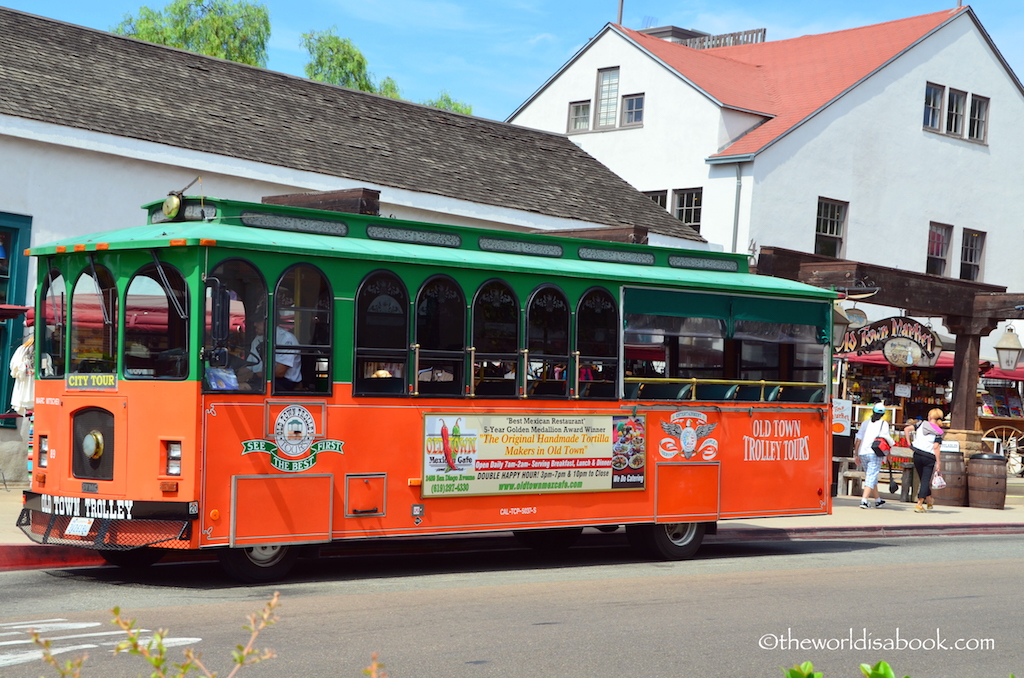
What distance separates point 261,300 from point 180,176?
8546mm

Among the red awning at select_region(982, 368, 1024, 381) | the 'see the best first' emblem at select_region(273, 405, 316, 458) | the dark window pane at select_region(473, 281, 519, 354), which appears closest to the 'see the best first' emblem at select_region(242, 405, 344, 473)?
the 'see the best first' emblem at select_region(273, 405, 316, 458)

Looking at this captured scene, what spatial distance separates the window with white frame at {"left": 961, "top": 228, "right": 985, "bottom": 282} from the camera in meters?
33.2

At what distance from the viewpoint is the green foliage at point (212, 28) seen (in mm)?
36188

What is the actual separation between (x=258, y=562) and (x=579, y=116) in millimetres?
25564

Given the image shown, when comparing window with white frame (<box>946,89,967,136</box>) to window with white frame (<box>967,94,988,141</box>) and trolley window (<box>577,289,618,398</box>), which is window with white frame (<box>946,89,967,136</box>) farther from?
trolley window (<box>577,289,618,398</box>)

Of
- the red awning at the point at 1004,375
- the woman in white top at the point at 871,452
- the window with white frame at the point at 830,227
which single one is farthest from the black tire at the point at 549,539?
the red awning at the point at 1004,375

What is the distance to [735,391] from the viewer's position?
1319 cm

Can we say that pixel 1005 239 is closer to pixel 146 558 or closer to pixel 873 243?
pixel 873 243

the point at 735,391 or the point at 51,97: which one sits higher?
the point at 51,97

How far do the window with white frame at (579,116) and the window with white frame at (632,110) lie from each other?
143 centimetres

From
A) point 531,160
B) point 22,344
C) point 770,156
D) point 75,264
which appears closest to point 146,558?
point 75,264

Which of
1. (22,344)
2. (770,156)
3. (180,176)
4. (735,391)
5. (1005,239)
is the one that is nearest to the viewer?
(735,391)

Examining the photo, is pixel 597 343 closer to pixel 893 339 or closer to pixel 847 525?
pixel 847 525

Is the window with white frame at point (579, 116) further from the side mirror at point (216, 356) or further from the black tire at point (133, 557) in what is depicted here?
the side mirror at point (216, 356)
